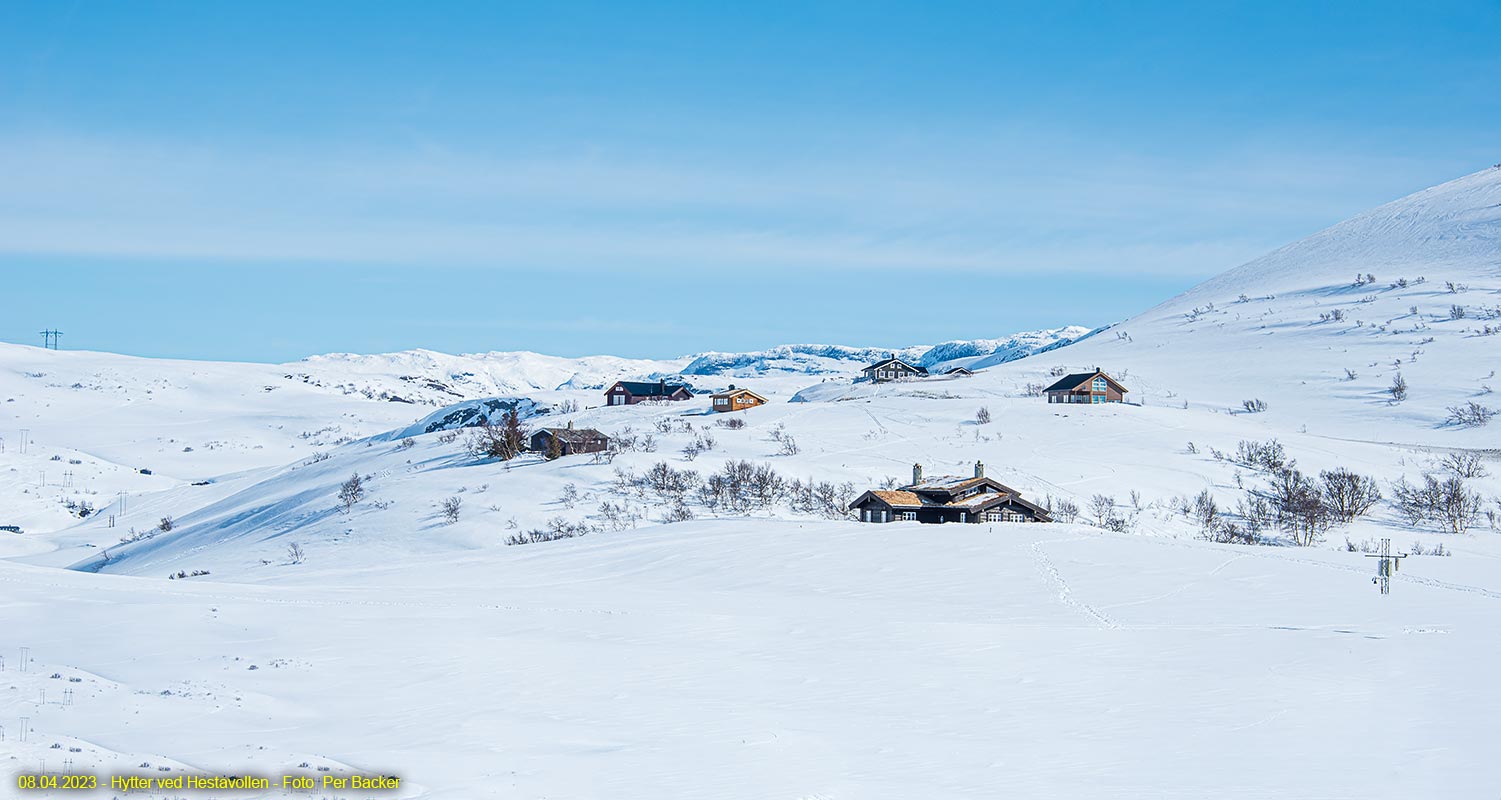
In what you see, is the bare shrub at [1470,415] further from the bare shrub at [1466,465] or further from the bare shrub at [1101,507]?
the bare shrub at [1101,507]

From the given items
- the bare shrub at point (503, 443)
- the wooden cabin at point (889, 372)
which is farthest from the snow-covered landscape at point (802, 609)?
the wooden cabin at point (889, 372)

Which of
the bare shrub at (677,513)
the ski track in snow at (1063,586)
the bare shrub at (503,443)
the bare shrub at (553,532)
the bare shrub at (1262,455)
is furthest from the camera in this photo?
the bare shrub at (503,443)

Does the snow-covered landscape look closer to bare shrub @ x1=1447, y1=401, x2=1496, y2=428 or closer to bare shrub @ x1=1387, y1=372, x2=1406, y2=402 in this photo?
bare shrub @ x1=1447, y1=401, x2=1496, y2=428

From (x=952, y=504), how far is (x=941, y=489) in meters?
0.94

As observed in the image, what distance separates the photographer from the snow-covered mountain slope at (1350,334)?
87500 mm

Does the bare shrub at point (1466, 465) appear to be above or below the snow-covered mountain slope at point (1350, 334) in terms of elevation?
below

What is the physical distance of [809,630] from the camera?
1019 inches

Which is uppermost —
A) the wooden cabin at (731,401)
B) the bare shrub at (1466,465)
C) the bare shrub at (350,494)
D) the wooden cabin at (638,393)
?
the wooden cabin at (638,393)

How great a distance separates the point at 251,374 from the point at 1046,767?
191 metres

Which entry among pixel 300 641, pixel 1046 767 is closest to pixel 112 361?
pixel 300 641

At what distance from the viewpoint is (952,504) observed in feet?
165

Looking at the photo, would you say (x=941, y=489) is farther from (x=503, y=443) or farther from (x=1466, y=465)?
(x=1466, y=465)

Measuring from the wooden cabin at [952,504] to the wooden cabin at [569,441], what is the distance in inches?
855

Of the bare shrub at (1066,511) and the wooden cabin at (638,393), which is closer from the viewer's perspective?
the bare shrub at (1066,511)
